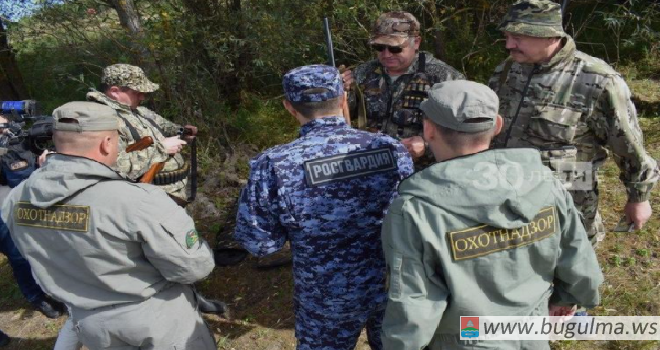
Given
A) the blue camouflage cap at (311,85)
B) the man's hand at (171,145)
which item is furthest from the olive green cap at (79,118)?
the man's hand at (171,145)

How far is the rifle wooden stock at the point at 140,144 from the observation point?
A: 3.20 metres

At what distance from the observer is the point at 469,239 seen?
1538 mm

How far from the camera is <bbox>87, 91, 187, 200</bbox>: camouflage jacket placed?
332 cm

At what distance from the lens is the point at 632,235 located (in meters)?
3.91

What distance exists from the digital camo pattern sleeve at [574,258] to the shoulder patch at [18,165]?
3.70m

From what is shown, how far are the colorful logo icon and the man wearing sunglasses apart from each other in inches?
58.3

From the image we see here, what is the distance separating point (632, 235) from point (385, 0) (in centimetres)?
334

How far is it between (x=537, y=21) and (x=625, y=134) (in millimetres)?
742

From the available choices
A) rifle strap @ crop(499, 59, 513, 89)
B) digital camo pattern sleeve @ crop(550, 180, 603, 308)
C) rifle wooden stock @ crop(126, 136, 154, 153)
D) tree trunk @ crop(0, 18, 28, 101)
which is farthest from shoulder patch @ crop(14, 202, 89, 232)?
tree trunk @ crop(0, 18, 28, 101)

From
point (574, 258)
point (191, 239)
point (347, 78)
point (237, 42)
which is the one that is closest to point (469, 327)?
point (574, 258)

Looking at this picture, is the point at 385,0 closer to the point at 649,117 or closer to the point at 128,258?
the point at 649,117

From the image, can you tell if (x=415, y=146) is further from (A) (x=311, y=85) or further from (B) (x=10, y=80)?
(B) (x=10, y=80)

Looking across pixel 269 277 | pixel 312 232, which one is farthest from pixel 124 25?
pixel 312 232

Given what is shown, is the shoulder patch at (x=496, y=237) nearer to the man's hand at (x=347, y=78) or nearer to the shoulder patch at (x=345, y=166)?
the shoulder patch at (x=345, y=166)
